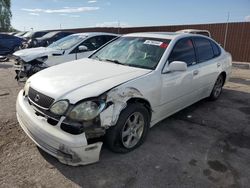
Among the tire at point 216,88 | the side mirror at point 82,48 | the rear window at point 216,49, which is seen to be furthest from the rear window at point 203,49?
the side mirror at point 82,48

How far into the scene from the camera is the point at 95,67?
3.66m

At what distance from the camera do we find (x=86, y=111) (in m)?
2.61

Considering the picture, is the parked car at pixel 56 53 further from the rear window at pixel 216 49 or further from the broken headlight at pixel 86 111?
the broken headlight at pixel 86 111

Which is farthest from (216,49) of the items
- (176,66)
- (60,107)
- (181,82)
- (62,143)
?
(62,143)

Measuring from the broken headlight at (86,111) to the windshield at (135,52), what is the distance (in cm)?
122

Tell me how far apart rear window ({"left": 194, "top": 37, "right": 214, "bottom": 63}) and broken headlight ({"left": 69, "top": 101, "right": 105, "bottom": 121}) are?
8.88ft

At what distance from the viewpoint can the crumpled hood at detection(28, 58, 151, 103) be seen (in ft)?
8.96

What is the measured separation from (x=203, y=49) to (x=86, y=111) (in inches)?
128

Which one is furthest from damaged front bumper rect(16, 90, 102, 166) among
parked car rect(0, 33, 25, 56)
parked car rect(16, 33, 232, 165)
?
parked car rect(0, 33, 25, 56)

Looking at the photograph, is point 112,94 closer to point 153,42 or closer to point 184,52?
point 153,42

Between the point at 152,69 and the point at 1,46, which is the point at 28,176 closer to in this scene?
the point at 152,69

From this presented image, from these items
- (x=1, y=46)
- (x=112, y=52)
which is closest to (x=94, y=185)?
(x=112, y=52)

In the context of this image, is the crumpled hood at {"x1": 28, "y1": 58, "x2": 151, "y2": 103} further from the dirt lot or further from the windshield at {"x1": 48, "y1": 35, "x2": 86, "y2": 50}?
the windshield at {"x1": 48, "y1": 35, "x2": 86, "y2": 50}

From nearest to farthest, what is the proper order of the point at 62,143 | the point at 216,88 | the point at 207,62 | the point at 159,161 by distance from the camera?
the point at 62,143, the point at 159,161, the point at 207,62, the point at 216,88
